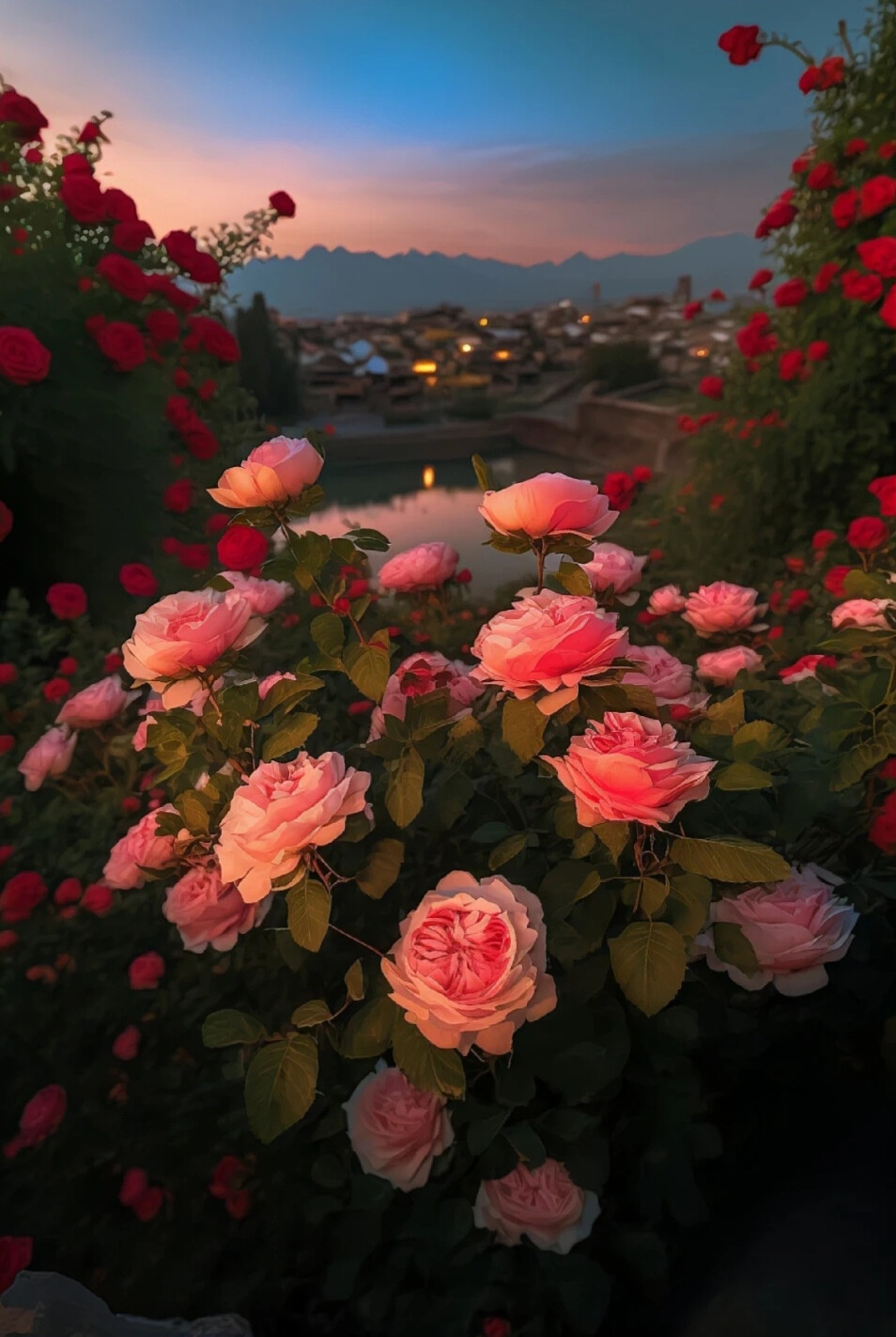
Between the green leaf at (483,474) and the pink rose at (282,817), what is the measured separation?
1.32 ft

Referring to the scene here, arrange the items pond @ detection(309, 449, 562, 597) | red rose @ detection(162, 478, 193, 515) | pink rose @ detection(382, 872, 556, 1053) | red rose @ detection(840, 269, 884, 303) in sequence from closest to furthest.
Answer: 1. pink rose @ detection(382, 872, 556, 1053)
2. red rose @ detection(162, 478, 193, 515)
3. red rose @ detection(840, 269, 884, 303)
4. pond @ detection(309, 449, 562, 597)

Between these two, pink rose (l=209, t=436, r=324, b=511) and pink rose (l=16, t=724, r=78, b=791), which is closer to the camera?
pink rose (l=209, t=436, r=324, b=511)

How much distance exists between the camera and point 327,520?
820 cm

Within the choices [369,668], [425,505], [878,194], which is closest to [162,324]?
[369,668]

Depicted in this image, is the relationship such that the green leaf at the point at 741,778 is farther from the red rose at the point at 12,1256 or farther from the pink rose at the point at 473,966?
the red rose at the point at 12,1256

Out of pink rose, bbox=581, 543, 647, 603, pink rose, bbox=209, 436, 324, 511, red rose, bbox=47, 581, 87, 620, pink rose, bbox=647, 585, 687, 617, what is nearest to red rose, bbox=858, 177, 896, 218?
pink rose, bbox=647, 585, 687, 617

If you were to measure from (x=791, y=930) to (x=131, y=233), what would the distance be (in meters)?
3.51

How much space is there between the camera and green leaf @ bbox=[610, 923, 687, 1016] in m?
0.89

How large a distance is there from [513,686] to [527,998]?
0.32 meters

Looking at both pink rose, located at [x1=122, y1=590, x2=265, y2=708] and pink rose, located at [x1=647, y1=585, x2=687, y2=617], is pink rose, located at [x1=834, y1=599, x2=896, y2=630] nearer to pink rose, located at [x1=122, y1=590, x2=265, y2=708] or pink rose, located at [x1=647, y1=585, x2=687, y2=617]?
pink rose, located at [x1=647, y1=585, x2=687, y2=617]

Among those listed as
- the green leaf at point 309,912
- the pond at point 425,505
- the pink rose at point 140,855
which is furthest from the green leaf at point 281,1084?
the pond at point 425,505

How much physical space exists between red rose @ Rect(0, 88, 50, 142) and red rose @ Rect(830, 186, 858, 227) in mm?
3374

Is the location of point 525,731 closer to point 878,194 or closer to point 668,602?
point 668,602

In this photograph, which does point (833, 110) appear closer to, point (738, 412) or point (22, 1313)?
point (738, 412)
